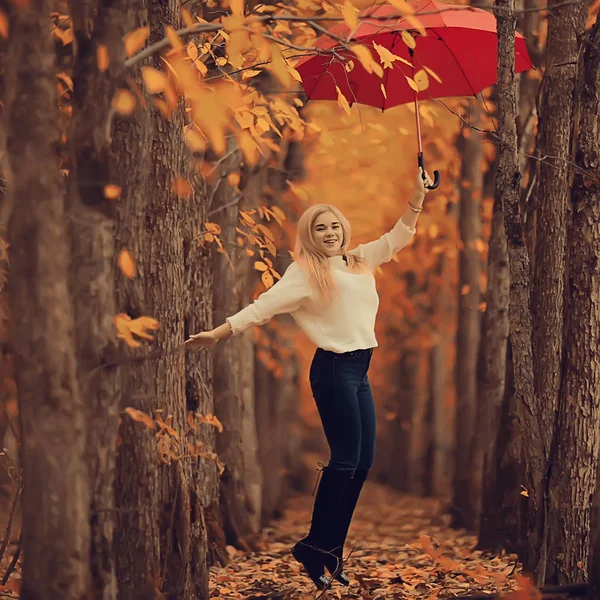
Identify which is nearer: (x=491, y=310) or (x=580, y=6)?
(x=580, y=6)

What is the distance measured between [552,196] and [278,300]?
7.30ft

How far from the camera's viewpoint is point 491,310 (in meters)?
8.60

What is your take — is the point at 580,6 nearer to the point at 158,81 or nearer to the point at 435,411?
the point at 158,81

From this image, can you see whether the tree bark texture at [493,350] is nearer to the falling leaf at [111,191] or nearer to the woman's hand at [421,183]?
the woman's hand at [421,183]

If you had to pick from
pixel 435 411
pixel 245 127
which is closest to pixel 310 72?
pixel 245 127

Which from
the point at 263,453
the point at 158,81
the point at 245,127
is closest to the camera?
the point at 158,81

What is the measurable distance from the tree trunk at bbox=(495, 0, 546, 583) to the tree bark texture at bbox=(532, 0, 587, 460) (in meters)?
0.82

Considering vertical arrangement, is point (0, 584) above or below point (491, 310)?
below

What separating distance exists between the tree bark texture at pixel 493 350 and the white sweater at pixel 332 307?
308 cm

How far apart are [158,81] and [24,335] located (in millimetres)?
1256

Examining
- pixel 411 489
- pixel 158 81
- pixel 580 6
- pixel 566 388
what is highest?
pixel 580 6

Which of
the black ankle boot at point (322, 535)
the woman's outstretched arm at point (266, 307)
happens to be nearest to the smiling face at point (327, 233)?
the woman's outstretched arm at point (266, 307)

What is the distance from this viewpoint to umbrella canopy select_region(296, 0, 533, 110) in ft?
18.5

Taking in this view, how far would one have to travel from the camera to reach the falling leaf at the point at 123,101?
4.22 metres
